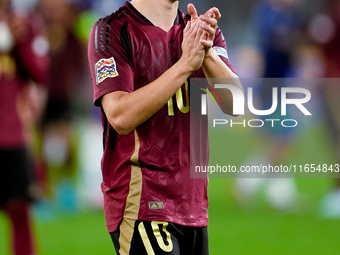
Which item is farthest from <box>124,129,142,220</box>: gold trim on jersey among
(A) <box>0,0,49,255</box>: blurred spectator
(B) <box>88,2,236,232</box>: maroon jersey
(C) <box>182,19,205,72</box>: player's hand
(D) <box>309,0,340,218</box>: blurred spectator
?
(D) <box>309,0,340,218</box>: blurred spectator

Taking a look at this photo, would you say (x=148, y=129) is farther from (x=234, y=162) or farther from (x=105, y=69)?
(x=234, y=162)

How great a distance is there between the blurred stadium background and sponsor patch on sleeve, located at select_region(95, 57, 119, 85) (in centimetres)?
277

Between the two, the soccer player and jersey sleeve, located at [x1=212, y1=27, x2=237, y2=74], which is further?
jersey sleeve, located at [x1=212, y1=27, x2=237, y2=74]

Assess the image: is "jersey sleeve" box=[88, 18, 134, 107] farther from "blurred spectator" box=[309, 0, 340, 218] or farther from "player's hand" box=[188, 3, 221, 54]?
"blurred spectator" box=[309, 0, 340, 218]

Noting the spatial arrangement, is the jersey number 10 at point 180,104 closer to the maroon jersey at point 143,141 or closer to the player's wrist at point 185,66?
the maroon jersey at point 143,141

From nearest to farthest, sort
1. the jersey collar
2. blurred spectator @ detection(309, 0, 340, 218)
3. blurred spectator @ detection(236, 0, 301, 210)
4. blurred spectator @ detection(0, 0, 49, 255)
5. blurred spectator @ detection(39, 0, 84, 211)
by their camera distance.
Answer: the jersey collar → blurred spectator @ detection(0, 0, 49, 255) → blurred spectator @ detection(236, 0, 301, 210) → blurred spectator @ detection(309, 0, 340, 218) → blurred spectator @ detection(39, 0, 84, 211)

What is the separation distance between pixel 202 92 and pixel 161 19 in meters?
0.34

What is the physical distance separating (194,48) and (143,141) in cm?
40

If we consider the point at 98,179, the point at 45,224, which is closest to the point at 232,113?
the point at 45,224

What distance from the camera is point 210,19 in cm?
189

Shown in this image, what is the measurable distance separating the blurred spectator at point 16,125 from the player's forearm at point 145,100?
2.12 meters

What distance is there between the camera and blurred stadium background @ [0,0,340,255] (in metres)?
4.84

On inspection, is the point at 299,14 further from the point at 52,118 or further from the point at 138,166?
the point at 138,166

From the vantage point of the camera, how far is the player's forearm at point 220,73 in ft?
6.65
